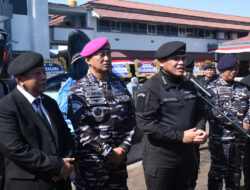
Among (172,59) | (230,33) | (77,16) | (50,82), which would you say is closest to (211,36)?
(230,33)

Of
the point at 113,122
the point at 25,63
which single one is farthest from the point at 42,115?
the point at 113,122

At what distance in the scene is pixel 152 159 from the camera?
2570 millimetres

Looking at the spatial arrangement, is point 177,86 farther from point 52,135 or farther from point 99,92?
point 52,135

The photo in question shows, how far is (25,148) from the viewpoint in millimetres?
1979

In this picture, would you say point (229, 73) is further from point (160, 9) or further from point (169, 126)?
point (160, 9)

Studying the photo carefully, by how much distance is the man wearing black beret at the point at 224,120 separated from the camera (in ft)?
11.0

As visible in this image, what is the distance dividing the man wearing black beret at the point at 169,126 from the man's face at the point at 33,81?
3.05 ft

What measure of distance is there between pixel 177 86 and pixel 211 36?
28.5 metres

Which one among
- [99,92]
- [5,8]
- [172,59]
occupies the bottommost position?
[99,92]

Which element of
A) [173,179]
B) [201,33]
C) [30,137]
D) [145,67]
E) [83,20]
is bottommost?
[145,67]

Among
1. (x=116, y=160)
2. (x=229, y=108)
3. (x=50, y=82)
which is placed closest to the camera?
(x=116, y=160)

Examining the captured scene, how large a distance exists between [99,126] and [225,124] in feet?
5.51

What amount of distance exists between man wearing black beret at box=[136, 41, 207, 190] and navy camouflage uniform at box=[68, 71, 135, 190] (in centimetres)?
24

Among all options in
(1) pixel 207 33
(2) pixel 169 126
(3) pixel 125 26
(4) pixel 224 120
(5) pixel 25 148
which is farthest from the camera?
(1) pixel 207 33
